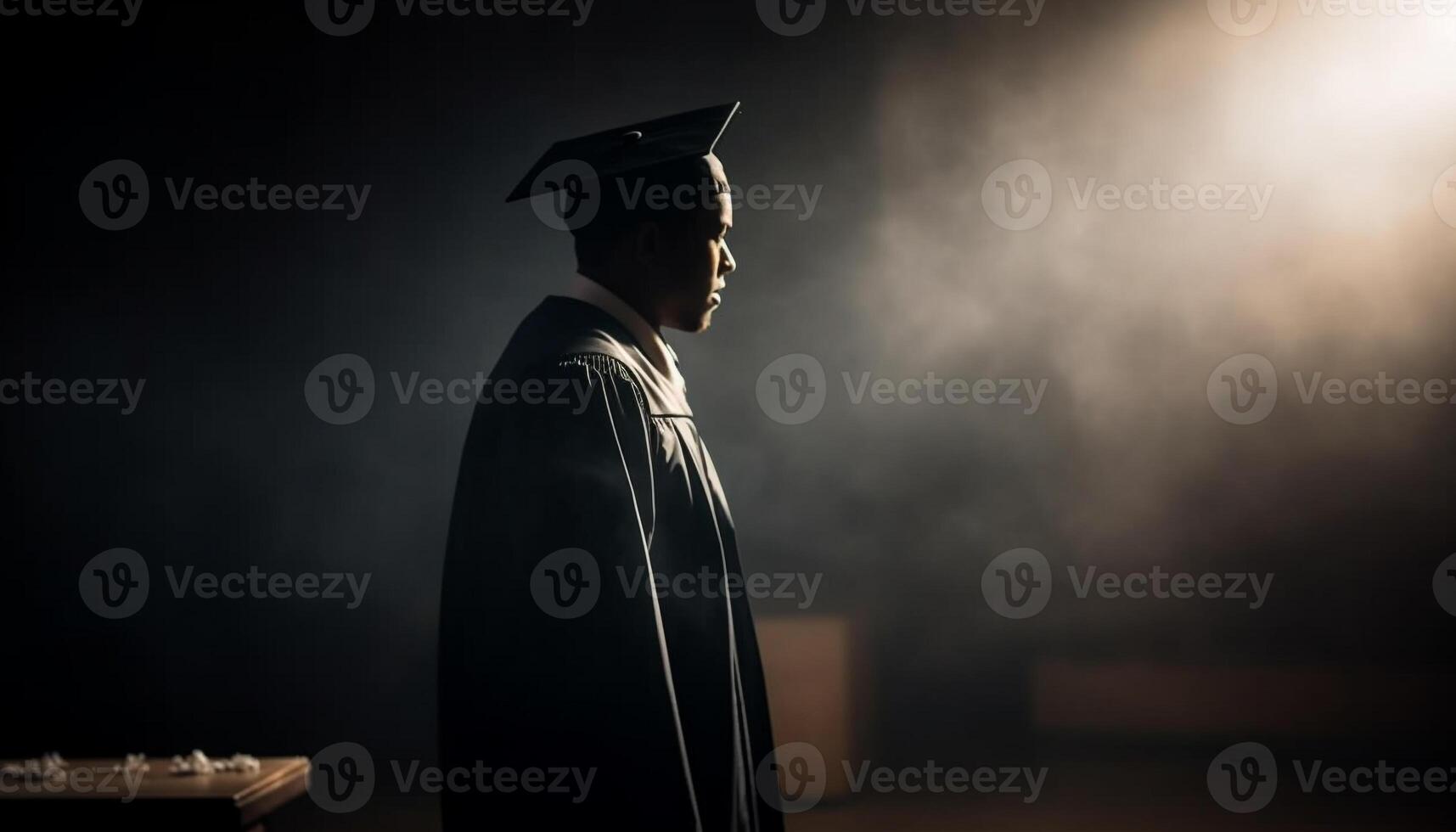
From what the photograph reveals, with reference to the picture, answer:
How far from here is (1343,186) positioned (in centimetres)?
387

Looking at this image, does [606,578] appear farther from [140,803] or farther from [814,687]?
[814,687]

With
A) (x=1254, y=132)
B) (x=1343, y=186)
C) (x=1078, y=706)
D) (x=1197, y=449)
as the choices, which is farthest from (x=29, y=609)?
(x=1343, y=186)

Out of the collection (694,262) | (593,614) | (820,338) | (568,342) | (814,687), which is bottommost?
(814,687)

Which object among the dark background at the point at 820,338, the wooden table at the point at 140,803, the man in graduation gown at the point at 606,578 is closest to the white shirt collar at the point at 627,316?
the man in graduation gown at the point at 606,578

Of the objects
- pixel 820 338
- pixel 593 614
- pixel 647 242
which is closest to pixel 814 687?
pixel 820 338

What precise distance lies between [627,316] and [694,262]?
0.14 meters

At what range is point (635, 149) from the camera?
1716 millimetres

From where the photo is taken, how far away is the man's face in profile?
167 centimetres

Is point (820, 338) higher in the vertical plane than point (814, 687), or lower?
higher

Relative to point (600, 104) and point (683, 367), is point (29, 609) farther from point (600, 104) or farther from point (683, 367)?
point (600, 104)

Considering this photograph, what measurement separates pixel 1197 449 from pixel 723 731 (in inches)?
117

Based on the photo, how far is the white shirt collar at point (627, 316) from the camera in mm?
1626

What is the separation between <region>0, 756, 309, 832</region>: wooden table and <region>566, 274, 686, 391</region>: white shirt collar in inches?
32.8

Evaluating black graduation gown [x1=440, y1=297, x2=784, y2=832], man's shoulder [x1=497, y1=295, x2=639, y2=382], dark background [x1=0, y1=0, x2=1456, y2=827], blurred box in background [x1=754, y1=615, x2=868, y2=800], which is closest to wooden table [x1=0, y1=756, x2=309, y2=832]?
black graduation gown [x1=440, y1=297, x2=784, y2=832]
